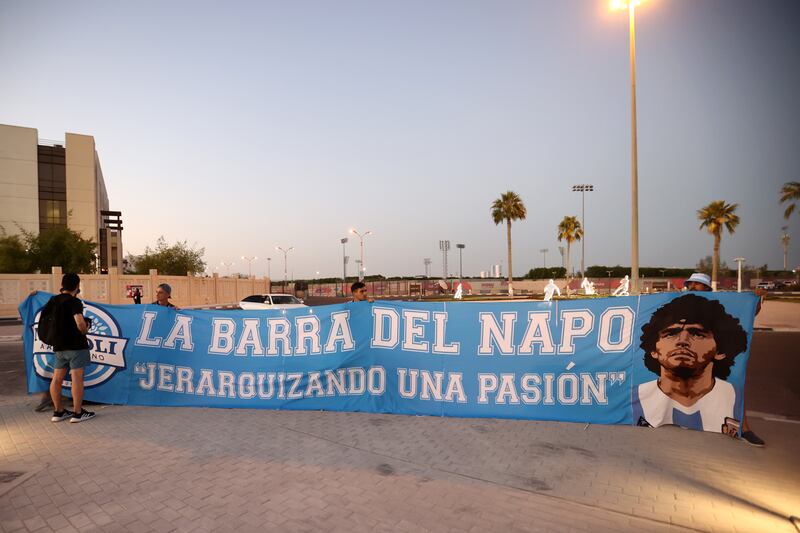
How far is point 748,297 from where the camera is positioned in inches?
221

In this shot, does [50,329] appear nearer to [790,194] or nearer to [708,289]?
[708,289]

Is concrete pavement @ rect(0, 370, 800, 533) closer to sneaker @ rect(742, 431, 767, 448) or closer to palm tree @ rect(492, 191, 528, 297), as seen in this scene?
sneaker @ rect(742, 431, 767, 448)

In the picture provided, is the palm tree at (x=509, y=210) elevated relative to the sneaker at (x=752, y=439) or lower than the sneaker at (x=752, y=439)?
elevated

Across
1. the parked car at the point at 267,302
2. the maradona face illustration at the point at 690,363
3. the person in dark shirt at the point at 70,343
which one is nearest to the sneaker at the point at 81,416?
the person in dark shirt at the point at 70,343

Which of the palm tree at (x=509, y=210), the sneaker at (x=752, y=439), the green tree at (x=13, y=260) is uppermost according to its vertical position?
the palm tree at (x=509, y=210)

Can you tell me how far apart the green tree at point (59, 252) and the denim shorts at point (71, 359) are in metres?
38.3

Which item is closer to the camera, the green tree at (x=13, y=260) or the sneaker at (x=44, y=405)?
the sneaker at (x=44, y=405)

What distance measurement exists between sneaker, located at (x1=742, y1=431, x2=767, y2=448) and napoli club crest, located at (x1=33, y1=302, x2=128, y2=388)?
30.6 ft

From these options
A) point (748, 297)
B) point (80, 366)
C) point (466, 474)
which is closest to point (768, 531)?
point (466, 474)

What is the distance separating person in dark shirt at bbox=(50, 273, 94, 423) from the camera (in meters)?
6.09

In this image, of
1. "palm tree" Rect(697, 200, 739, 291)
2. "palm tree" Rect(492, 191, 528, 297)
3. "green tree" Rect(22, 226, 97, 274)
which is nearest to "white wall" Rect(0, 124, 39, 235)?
"green tree" Rect(22, 226, 97, 274)

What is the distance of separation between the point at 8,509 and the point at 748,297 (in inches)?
331

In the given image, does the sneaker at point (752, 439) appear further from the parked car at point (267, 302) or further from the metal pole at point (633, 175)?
the parked car at point (267, 302)

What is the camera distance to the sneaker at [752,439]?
5293 millimetres
